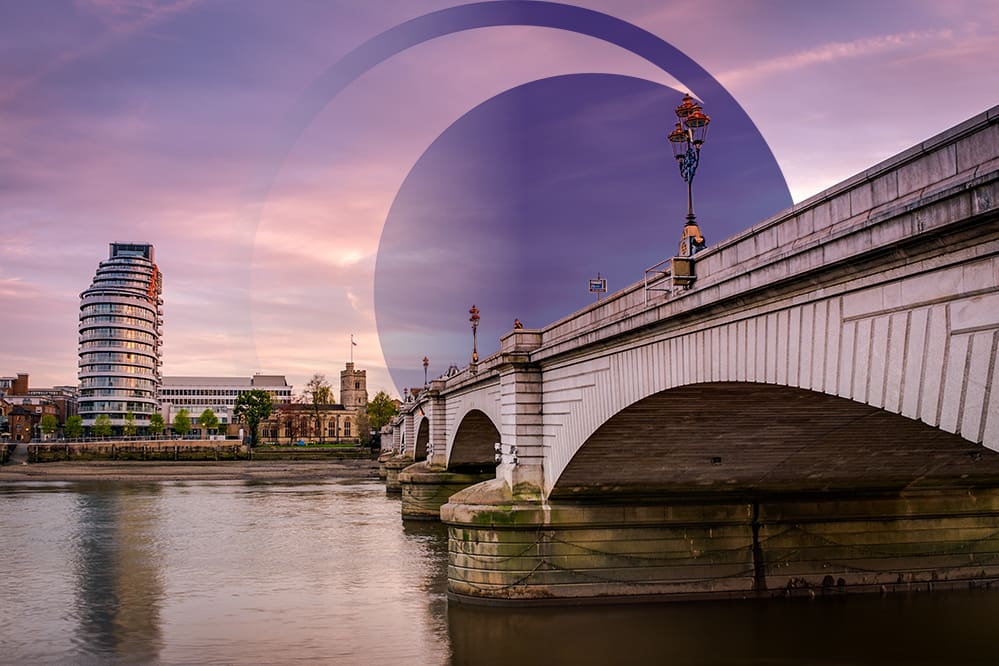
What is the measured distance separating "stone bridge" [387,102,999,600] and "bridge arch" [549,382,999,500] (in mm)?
87

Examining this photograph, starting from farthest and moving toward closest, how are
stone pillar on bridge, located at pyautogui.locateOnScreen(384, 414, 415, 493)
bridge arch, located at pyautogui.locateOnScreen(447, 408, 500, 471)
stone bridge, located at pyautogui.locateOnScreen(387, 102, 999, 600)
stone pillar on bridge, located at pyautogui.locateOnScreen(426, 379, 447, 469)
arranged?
stone pillar on bridge, located at pyautogui.locateOnScreen(384, 414, 415, 493) → stone pillar on bridge, located at pyautogui.locateOnScreen(426, 379, 447, 469) → bridge arch, located at pyautogui.locateOnScreen(447, 408, 500, 471) → stone bridge, located at pyautogui.locateOnScreen(387, 102, 999, 600)

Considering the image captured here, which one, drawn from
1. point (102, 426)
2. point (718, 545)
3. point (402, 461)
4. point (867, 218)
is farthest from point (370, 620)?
point (102, 426)

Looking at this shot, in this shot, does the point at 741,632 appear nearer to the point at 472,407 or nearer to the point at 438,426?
the point at 472,407

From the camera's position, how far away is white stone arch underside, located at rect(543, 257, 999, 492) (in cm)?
958

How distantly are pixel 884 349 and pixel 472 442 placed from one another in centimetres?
3928

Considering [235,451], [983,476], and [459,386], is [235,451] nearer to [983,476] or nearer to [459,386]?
[459,386]

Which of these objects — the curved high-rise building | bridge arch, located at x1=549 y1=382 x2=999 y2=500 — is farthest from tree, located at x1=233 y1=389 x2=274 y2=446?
bridge arch, located at x1=549 y1=382 x2=999 y2=500

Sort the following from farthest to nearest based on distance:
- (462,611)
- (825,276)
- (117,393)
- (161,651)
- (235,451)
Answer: (117,393), (235,451), (462,611), (161,651), (825,276)

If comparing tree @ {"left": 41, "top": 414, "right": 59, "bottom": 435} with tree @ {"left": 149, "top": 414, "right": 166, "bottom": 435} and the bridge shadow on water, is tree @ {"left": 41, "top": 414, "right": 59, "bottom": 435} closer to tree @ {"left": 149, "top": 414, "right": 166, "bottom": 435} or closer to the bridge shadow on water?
tree @ {"left": 149, "top": 414, "right": 166, "bottom": 435}

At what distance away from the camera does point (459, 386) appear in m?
45.0

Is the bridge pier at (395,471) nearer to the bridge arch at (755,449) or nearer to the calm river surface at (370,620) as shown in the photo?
the calm river surface at (370,620)

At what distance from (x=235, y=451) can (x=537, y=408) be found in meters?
124

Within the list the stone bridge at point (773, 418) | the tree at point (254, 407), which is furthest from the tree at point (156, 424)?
the stone bridge at point (773, 418)

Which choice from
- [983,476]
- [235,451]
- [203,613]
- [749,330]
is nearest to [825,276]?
[749,330]
